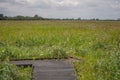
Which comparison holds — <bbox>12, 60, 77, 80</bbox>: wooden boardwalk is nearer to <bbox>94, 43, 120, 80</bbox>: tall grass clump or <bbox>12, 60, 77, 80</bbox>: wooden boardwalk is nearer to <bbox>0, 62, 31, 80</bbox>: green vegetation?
<bbox>0, 62, 31, 80</bbox>: green vegetation

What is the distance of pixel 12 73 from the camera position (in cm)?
781

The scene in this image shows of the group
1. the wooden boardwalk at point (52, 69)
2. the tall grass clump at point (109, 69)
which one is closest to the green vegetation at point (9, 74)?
the wooden boardwalk at point (52, 69)

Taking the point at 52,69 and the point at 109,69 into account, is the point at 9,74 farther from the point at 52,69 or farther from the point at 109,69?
the point at 109,69

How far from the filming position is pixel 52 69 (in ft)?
29.6

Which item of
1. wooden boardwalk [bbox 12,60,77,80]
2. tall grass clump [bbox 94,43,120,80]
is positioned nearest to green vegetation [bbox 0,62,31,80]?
wooden boardwalk [bbox 12,60,77,80]

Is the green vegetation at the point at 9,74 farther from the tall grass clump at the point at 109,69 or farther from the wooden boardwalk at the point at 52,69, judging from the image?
the tall grass clump at the point at 109,69

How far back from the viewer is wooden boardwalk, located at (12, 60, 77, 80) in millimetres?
8203

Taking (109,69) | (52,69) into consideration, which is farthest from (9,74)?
(109,69)

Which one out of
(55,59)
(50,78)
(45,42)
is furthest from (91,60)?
(45,42)

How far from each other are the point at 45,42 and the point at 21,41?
136 centimetres

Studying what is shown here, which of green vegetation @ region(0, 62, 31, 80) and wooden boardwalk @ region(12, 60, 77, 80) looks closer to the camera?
green vegetation @ region(0, 62, 31, 80)

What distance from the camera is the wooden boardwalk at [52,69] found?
820 cm

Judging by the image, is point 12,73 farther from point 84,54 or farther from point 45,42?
point 45,42

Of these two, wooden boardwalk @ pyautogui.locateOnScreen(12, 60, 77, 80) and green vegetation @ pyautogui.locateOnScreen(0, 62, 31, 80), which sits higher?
green vegetation @ pyautogui.locateOnScreen(0, 62, 31, 80)
